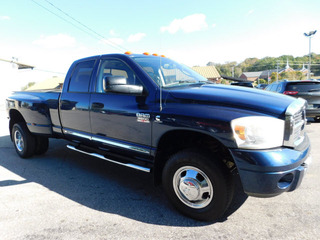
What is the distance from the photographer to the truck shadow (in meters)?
2.81

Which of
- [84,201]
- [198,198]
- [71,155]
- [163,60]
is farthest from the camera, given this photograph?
[71,155]

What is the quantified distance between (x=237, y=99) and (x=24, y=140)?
4.32 meters

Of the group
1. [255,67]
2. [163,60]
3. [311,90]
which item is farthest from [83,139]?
[255,67]

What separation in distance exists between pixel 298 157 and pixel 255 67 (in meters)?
122

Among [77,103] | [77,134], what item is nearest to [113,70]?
[77,103]

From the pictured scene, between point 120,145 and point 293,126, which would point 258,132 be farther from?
point 120,145

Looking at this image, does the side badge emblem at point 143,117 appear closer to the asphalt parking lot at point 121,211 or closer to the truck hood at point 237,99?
the truck hood at point 237,99

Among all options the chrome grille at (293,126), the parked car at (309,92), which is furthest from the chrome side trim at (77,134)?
the parked car at (309,92)

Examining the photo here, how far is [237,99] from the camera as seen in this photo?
7.86 ft

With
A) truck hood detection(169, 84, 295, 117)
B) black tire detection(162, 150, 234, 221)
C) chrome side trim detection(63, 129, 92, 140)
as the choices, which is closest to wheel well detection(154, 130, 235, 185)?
black tire detection(162, 150, 234, 221)

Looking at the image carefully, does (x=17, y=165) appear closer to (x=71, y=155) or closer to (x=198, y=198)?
(x=71, y=155)

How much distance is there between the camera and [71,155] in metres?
5.23

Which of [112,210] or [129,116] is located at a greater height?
[129,116]

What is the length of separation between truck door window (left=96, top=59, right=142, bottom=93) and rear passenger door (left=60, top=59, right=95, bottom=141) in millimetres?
238
